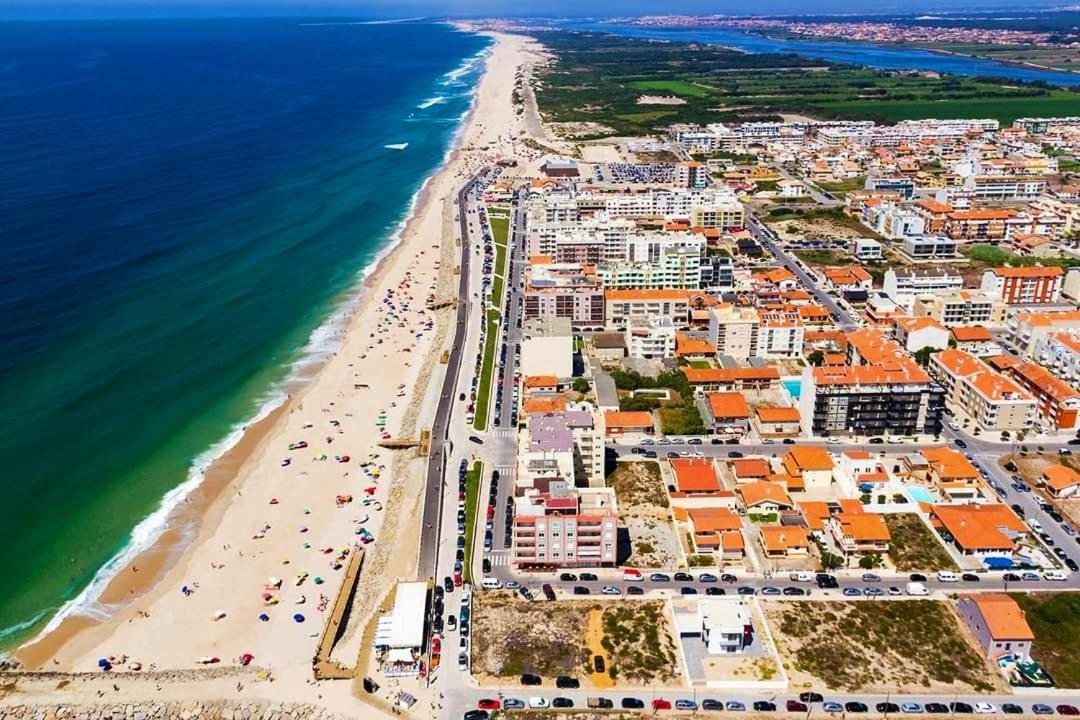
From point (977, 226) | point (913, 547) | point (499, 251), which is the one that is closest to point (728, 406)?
point (913, 547)

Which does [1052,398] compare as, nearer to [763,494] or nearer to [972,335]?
[972,335]

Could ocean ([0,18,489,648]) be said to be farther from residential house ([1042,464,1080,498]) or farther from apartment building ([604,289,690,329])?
residential house ([1042,464,1080,498])

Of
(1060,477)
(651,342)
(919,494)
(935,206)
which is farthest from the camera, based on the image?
(935,206)

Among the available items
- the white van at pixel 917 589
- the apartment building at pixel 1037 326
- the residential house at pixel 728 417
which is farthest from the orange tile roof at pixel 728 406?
the apartment building at pixel 1037 326

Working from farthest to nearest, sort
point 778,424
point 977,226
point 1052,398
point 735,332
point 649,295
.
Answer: point 977,226 < point 649,295 < point 735,332 < point 1052,398 < point 778,424

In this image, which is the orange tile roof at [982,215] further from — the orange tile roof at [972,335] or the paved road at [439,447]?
the paved road at [439,447]

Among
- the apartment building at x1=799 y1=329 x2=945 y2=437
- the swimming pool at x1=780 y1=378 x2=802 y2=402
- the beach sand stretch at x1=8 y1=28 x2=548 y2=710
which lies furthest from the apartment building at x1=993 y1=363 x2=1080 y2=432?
the beach sand stretch at x1=8 y1=28 x2=548 y2=710

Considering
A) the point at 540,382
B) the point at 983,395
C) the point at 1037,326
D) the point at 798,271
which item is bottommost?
the point at 540,382
